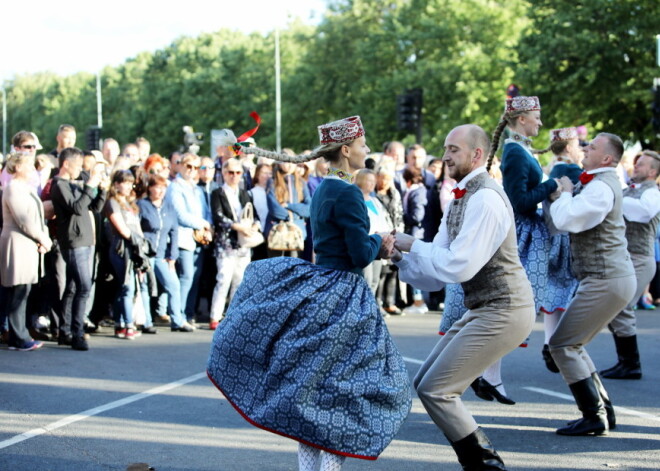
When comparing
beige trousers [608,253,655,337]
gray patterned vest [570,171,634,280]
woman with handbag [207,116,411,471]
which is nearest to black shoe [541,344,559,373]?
beige trousers [608,253,655,337]

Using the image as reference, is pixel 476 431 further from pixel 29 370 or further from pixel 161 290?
pixel 161 290

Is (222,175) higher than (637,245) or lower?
higher

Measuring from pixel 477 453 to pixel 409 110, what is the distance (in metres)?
17.9

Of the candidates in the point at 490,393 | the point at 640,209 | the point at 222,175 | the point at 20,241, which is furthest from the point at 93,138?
the point at 490,393

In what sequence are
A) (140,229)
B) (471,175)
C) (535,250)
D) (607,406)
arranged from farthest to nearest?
(140,229) < (535,250) < (607,406) < (471,175)

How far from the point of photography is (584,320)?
6.43 m

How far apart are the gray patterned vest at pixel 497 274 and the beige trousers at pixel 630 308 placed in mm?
3793

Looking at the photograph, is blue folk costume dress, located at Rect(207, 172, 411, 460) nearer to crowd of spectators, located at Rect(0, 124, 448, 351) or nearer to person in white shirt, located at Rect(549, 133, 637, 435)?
person in white shirt, located at Rect(549, 133, 637, 435)

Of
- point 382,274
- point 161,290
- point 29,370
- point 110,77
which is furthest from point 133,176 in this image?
point 110,77

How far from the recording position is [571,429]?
6344 mm

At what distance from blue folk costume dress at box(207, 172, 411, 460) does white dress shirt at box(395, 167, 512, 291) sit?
36 centimetres

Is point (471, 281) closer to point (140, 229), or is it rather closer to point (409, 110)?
point (140, 229)

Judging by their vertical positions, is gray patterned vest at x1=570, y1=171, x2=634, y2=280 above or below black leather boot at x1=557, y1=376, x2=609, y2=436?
above

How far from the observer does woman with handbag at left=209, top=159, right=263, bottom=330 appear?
461 inches
